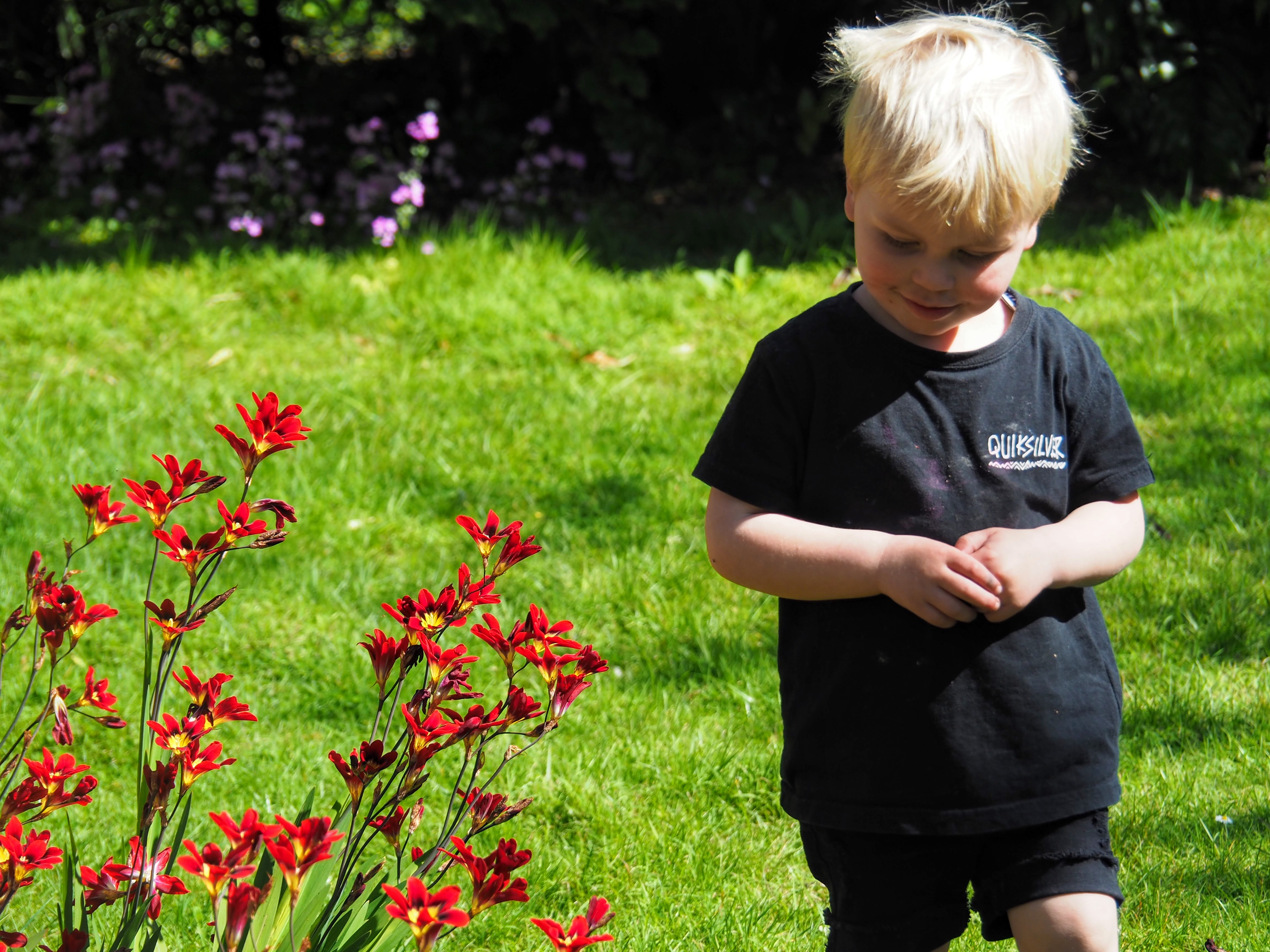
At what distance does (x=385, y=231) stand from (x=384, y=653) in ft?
15.5

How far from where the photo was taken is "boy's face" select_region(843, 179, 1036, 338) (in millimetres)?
1573

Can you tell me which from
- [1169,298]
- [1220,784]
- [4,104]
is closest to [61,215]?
[4,104]

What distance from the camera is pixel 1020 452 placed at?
168 cm

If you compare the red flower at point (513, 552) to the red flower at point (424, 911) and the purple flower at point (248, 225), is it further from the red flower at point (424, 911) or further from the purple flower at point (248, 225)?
the purple flower at point (248, 225)

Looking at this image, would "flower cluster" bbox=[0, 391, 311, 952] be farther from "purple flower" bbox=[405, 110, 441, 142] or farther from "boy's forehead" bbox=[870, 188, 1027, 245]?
"purple flower" bbox=[405, 110, 441, 142]

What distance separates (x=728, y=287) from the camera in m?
5.53

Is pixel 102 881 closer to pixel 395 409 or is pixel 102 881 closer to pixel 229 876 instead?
pixel 229 876

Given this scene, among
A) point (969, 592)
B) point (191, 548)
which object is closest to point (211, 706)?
point (191, 548)

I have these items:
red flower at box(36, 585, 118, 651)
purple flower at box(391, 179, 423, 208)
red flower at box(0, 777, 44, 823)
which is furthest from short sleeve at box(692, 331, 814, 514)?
purple flower at box(391, 179, 423, 208)

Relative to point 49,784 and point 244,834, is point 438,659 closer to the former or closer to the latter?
point 244,834

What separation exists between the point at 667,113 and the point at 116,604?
527 centimetres

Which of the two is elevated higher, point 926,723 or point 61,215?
point 926,723

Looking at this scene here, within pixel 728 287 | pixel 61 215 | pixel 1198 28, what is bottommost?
pixel 61 215

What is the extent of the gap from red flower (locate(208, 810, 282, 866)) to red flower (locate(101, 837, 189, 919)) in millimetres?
129
